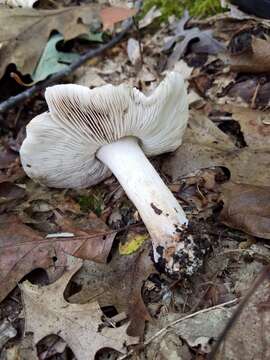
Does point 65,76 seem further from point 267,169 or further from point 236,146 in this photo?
point 267,169

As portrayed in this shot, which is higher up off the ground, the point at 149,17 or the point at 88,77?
the point at 149,17

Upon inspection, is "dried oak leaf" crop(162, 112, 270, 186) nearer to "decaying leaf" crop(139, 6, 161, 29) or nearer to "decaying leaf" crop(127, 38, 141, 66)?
"decaying leaf" crop(127, 38, 141, 66)

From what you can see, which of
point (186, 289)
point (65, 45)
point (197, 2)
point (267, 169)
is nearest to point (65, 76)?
point (65, 45)

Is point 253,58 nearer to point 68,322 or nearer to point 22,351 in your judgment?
point 68,322

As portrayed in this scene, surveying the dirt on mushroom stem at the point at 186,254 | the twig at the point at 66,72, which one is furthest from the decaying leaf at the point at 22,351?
the twig at the point at 66,72

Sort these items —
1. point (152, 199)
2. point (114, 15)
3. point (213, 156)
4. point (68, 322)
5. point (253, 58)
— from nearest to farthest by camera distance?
point (68, 322) → point (152, 199) → point (213, 156) → point (253, 58) → point (114, 15)

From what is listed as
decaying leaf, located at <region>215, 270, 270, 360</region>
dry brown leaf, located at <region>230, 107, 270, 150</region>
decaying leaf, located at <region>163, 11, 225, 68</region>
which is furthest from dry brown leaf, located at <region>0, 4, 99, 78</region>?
decaying leaf, located at <region>215, 270, 270, 360</region>

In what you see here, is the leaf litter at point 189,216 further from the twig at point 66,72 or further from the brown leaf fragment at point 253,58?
the twig at point 66,72

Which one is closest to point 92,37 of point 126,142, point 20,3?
point 20,3
